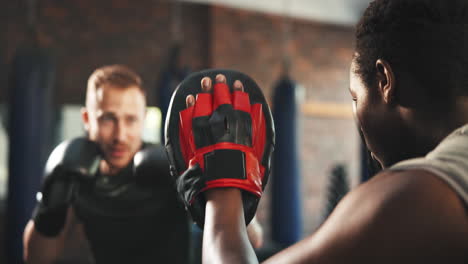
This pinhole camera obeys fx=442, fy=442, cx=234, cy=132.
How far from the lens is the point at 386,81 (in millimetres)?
691

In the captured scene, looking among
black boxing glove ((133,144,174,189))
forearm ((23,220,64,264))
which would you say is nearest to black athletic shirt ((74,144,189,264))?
black boxing glove ((133,144,174,189))

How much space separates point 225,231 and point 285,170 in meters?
3.56

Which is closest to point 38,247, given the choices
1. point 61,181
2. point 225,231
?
point 61,181

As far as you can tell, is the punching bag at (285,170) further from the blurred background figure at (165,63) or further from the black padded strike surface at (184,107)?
the black padded strike surface at (184,107)

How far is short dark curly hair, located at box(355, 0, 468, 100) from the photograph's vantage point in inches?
25.2

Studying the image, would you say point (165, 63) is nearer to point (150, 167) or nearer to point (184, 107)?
point (150, 167)

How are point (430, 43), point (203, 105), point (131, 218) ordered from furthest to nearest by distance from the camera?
point (131, 218) → point (203, 105) → point (430, 43)

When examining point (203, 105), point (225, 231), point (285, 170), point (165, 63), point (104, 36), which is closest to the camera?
point (225, 231)

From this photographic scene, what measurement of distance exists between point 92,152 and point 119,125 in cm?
15

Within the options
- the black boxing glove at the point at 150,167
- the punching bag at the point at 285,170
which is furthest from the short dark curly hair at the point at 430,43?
the punching bag at the point at 285,170

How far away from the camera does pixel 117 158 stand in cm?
173

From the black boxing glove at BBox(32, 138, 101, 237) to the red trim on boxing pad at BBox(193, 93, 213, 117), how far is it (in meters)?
0.79

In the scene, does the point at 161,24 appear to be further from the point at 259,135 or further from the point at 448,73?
the point at 448,73

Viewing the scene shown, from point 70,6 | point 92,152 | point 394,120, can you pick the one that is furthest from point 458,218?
point 70,6
